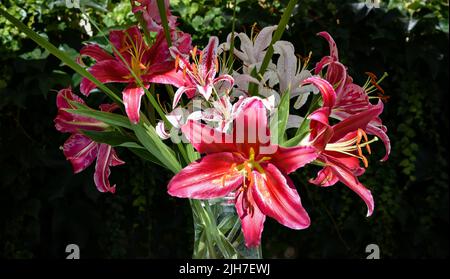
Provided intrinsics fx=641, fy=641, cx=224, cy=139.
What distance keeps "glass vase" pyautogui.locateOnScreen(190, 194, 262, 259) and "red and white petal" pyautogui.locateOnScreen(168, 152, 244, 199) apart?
0.07 m

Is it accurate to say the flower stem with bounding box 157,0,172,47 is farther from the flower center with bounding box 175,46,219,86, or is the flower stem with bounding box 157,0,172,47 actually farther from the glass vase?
the glass vase

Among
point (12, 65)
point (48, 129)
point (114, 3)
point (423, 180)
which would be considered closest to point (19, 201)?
point (48, 129)

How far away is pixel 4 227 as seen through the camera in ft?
6.08

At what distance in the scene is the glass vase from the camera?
73cm

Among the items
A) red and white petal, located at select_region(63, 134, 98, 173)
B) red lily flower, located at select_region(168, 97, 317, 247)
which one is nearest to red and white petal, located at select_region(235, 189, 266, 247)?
red lily flower, located at select_region(168, 97, 317, 247)

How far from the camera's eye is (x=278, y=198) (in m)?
0.65

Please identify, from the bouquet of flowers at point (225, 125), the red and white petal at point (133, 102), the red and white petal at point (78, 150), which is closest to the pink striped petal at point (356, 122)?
the bouquet of flowers at point (225, 125)

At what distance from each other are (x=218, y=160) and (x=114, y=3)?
1.26 m

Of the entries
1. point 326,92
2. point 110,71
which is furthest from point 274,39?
point 110,71

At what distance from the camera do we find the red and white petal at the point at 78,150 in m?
0.80

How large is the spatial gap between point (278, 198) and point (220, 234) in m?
0.11

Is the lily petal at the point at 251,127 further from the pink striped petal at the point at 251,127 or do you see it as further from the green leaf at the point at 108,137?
the green leaf at the point at 108,137
